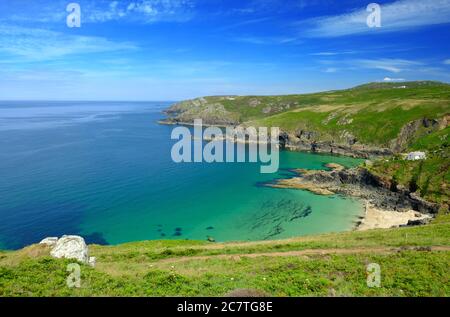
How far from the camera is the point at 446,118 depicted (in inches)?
5438

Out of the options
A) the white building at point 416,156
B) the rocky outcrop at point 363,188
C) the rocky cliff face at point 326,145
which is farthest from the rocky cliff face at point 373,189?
the rocky cliff face at point 326,145

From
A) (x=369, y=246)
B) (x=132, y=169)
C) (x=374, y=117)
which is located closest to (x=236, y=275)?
(x=369, y=246)

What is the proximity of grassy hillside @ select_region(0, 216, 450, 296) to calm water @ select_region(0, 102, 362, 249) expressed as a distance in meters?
32.4

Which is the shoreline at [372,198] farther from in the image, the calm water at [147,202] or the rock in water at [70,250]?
the rock in water at [70,250]

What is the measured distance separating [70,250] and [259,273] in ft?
49.6

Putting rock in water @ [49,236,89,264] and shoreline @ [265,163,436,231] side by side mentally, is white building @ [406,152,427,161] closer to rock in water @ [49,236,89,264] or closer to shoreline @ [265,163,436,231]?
shoreline @ [265,163,436,231]

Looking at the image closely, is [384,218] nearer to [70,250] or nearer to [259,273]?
[259,273]

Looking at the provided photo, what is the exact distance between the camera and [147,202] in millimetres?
83125

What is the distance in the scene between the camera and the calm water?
6694 centimetres

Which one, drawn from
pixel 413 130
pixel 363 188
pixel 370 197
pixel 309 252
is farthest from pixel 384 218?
pixel 413 130

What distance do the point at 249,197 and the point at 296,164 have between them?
46609 mm

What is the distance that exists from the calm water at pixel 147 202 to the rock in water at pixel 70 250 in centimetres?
3665

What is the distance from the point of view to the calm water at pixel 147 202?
6694cm
